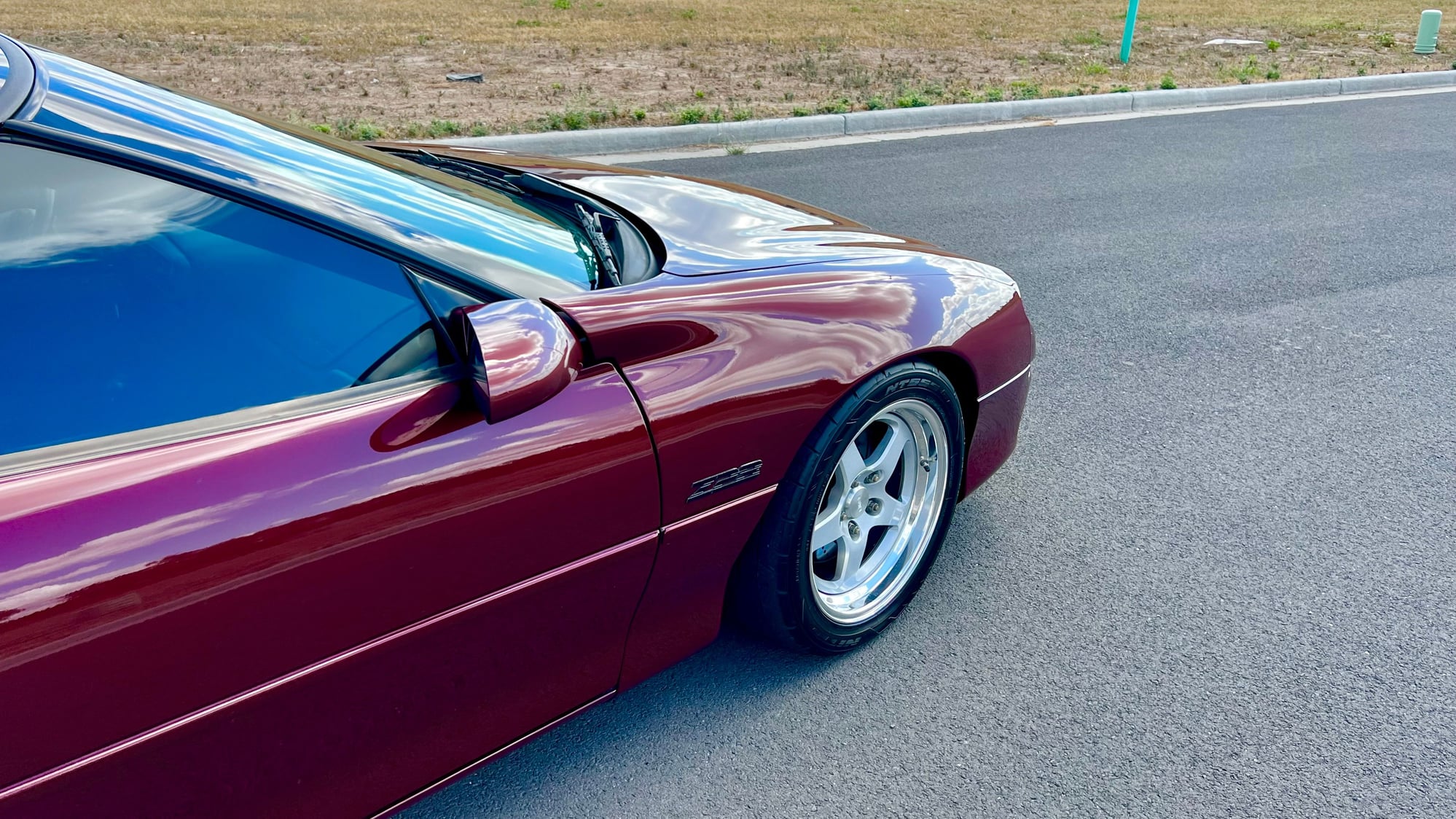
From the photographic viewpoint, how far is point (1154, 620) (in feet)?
9.36

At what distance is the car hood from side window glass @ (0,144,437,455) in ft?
2.41

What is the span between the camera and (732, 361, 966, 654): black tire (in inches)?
91.1

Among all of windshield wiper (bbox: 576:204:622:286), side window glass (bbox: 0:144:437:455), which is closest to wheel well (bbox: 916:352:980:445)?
windshield wiper (bbox: 576:204:622:286)

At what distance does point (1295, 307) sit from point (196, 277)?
4709 millimetres

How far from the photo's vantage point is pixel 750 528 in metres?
2.27

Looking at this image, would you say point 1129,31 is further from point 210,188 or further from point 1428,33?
point 210,188

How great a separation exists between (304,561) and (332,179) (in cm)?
74

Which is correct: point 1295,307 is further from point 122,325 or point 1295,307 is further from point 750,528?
point 122,325

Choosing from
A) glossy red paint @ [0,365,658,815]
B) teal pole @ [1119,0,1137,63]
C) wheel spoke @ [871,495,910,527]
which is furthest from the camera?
teal pole @ [1119,0,1137,63]

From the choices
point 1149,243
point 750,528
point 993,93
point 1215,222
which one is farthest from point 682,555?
point 993,93

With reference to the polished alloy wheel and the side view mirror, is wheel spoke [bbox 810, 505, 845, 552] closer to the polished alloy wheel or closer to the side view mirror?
the polished alloy wheel

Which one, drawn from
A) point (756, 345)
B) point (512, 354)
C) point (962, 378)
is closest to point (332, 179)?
point (512, 354)

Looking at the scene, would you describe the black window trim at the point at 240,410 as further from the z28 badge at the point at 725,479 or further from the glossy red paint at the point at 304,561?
the z28 badge at the point at 725,479

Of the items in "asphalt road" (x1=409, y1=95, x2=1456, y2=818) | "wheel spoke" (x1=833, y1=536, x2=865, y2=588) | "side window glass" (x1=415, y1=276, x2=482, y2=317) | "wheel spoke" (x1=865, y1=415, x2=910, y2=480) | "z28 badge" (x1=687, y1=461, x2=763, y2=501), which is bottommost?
"asphalt road" (x1=409, y1=95, x2=1456, y2=818)
